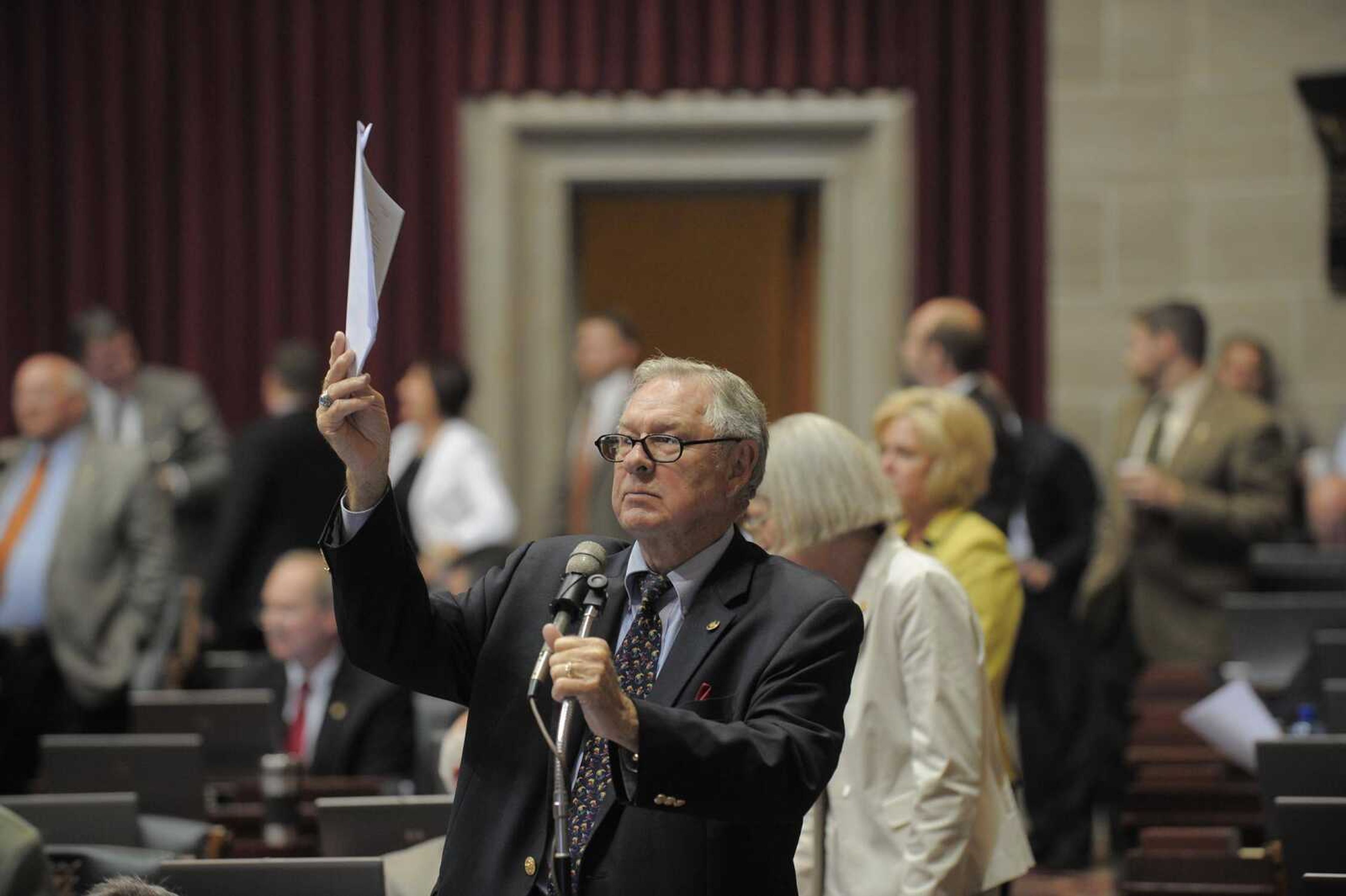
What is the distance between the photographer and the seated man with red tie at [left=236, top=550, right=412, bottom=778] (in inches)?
212

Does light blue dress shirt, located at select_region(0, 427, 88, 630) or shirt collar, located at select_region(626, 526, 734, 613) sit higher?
shirt collar, located at select_region(626, 526, 734, 613)

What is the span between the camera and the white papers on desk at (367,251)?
9.19 feet

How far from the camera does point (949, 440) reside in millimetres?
4484

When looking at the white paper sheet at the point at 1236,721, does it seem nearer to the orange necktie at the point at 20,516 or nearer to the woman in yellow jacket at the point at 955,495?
the woman in yellow jacket at the point at 955,495

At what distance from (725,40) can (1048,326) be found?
2.08 m

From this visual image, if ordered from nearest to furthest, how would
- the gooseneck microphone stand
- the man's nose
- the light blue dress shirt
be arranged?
the gooseneck microphone stand → the man's nose → the light blue dress shirt

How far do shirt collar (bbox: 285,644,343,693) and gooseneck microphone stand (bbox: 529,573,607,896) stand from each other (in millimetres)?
3043

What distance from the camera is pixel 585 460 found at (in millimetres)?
8508

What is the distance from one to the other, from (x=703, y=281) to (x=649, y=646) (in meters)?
9.12

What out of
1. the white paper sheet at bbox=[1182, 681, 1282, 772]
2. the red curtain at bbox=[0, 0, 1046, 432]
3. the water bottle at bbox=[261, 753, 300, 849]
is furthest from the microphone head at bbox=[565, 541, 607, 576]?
the red curtain at bbox=[0, 0, 1046, 432]

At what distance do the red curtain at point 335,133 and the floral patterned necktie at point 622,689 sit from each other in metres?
6.54

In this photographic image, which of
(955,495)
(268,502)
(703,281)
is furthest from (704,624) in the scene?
(703,281)

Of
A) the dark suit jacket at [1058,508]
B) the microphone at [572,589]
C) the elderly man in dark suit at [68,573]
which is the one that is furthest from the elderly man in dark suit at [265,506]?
the microphone at [572,589]

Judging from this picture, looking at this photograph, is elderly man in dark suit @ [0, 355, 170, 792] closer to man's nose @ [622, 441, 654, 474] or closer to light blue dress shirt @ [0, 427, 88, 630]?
light blue dress shirt @ [0, 427, 88, 630]
